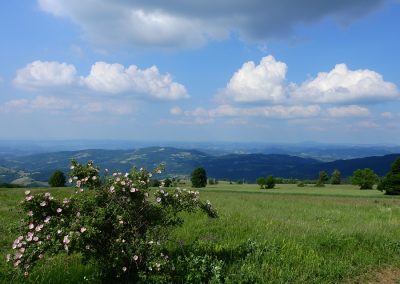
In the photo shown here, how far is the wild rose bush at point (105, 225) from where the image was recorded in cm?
709

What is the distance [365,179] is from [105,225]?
106353 mm

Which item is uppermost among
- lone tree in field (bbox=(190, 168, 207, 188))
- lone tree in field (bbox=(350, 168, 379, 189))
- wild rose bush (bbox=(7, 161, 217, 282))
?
wild rose bush (bbox=(7, 161, 217, 282))

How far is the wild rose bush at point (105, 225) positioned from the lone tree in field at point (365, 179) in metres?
103

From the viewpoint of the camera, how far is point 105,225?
761cm

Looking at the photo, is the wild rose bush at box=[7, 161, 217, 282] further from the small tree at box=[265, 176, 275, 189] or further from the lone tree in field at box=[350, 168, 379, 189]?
the lone tree in field at box=[350, 168, 379, 189]

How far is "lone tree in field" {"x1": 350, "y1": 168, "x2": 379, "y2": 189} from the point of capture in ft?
336

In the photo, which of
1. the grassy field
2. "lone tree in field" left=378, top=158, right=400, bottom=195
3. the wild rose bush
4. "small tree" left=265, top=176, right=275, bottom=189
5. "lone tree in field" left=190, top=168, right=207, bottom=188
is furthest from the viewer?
"lone tree in field" left=190, top=168, right=207, bottom=188

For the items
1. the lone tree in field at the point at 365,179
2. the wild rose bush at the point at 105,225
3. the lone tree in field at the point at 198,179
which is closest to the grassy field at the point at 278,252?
the wild rose bush at the point at 105,225

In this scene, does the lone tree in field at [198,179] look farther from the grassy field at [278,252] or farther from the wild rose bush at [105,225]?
the wild rose bush at [105,225]

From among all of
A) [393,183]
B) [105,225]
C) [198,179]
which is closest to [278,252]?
[105,225]

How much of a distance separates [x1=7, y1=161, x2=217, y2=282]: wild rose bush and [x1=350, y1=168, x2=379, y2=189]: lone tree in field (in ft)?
338

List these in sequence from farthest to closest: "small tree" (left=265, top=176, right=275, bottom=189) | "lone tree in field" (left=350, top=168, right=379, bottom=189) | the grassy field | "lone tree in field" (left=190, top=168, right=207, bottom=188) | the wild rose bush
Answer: "lone tree in field" (left=190, top=168, right=207, bottom=188)
"small tree" (left=265, top=176, right=275, bottom=189)
"lone tree in field" (left=350, top=168, right=379, bottom=189)
the grassy field
the wild rose bush

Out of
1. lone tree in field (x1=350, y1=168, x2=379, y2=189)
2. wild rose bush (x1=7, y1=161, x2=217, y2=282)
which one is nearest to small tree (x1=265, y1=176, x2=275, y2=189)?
lone tree in field (x1=350, y1=168, x2=379, y2=189)

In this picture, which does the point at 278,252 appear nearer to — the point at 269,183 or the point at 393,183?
the point at 393,183
